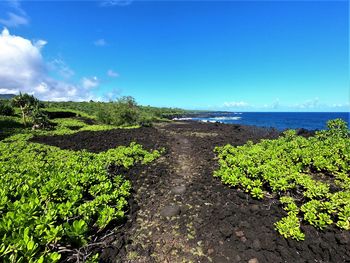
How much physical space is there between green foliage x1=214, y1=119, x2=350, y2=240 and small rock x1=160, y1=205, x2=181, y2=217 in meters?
2.60

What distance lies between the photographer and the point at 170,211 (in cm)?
693

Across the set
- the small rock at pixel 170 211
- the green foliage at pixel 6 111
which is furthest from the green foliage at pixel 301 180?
the green foliage at pixel 6 111

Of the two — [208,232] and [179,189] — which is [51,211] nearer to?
[208,232]

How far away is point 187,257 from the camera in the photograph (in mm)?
4961

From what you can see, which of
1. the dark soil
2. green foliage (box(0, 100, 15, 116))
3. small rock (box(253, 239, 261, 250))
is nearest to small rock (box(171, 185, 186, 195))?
the dark soil

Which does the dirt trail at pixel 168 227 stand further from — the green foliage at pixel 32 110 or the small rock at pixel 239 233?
the green foliage at pixel 32 110

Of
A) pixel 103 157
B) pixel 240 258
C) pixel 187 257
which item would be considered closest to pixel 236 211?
pixel 240 258

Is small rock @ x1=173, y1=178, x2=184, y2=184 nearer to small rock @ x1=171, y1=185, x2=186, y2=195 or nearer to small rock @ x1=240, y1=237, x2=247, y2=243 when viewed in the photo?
small rock @ x1=171, y1=185, x2=186, y2=195

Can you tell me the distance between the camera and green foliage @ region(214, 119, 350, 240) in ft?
19.3

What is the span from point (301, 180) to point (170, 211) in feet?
15.5

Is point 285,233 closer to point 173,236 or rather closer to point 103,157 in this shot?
point 173,236

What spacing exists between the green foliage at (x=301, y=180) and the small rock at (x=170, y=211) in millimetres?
2596

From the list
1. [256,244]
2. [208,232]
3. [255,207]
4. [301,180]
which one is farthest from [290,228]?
[301,180]

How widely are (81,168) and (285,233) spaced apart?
7.45 m
